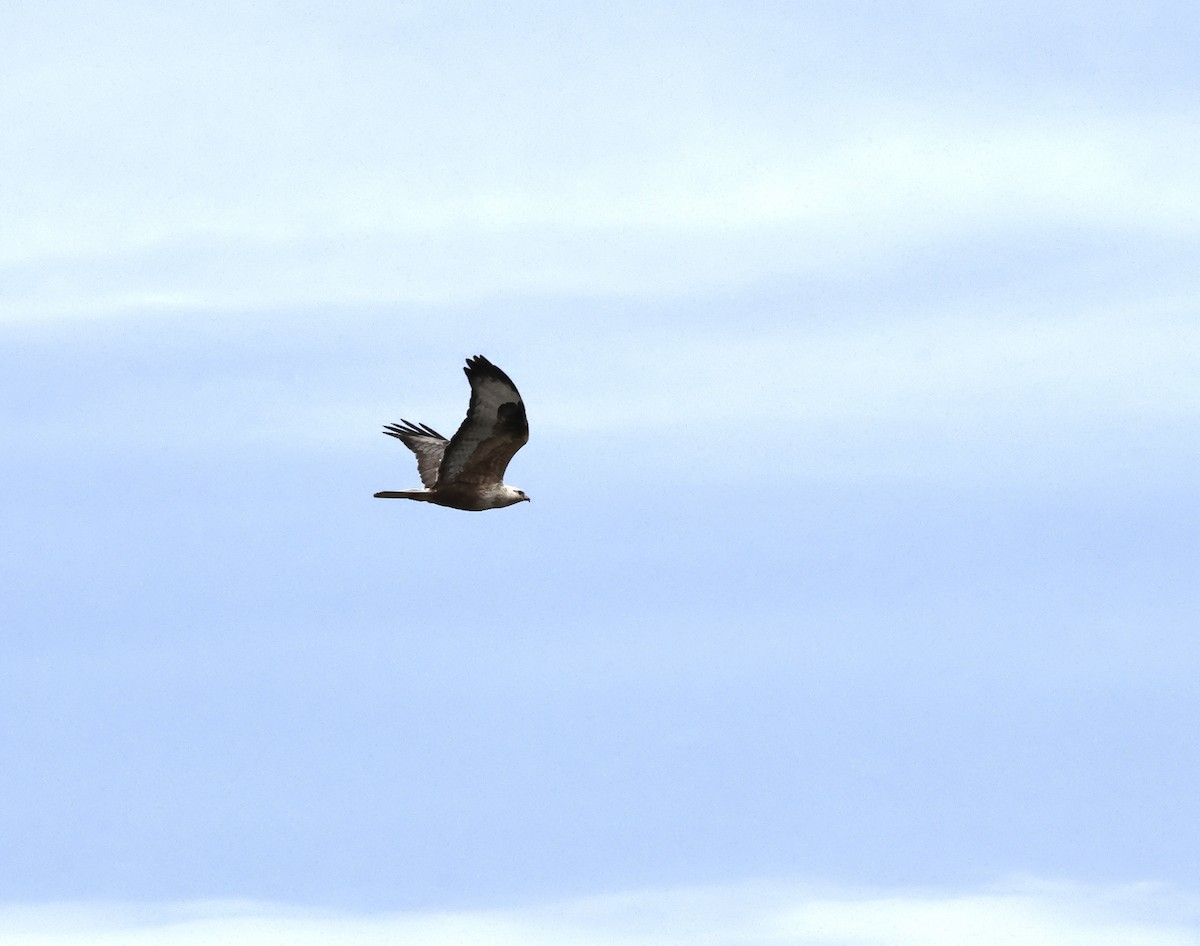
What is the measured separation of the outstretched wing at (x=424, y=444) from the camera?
4866 centimetres

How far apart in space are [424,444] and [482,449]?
5.49 meters

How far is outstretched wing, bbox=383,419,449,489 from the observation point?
48.7 meters

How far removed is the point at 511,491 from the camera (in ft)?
150

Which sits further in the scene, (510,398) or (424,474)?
(424,474)

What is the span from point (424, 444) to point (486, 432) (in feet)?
19.6

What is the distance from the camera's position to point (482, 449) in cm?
4441

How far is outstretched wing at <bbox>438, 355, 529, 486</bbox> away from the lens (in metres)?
42.7

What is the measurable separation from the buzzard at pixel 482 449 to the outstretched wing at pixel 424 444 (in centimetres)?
134

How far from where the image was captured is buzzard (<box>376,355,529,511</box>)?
42781 mm

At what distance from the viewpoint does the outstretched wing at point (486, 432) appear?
140 feet

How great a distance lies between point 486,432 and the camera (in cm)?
4394

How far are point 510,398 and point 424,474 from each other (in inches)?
232

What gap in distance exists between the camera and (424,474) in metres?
48.4

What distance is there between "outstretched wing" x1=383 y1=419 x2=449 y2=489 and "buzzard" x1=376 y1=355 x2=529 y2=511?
1339 mm
